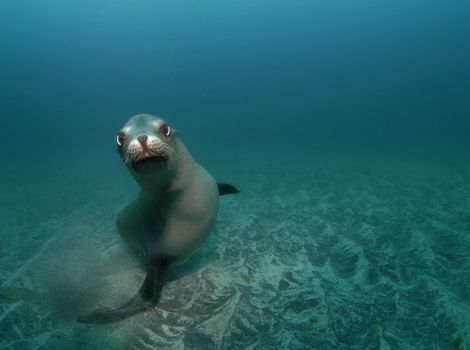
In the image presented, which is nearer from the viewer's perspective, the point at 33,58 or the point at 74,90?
the point at 33,58

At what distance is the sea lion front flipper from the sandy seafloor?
0.32 feet

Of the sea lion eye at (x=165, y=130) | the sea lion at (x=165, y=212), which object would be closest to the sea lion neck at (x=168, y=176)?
the sea lion at (x=165, y=212)

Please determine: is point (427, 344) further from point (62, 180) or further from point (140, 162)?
point (62, 180)

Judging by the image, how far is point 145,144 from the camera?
98.8 inches

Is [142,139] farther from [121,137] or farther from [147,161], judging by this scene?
[121,137]

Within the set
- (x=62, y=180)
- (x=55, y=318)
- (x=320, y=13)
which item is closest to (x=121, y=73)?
(x=320, y=13)

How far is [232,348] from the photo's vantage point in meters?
3.09

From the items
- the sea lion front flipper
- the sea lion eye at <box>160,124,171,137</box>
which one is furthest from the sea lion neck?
the sea lion front flipper

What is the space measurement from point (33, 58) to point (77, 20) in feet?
56.4

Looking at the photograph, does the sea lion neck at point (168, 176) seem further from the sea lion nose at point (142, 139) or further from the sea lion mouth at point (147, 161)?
the sea lion nose at point (142, 139)

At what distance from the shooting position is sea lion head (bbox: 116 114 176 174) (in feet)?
8.23

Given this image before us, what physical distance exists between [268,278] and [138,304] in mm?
1784

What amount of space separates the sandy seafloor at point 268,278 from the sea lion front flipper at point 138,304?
99 millimetres

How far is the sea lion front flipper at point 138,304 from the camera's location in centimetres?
336
